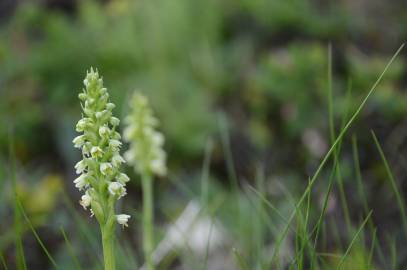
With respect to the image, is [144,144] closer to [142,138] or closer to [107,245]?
[142,138]

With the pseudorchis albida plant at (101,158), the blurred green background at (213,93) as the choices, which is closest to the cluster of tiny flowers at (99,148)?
the pseudorchis albida plant at (101,158)

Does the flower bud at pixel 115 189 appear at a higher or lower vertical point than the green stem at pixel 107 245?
higher

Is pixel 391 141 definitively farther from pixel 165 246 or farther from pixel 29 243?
pixel 29 243

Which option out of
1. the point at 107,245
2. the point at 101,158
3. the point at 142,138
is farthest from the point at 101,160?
the point at 142,138

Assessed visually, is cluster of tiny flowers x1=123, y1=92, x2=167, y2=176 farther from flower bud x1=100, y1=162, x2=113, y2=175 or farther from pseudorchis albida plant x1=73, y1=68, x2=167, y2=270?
flower bud x1=100, y1=162, x2=113, y2=175

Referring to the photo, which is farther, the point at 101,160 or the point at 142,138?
the point at 142,138

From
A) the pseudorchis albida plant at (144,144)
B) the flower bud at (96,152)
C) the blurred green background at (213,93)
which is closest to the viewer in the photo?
the flower bud at (96,152)

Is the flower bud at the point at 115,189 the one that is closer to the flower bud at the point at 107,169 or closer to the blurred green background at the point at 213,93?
the flower bud at the point at 107,169

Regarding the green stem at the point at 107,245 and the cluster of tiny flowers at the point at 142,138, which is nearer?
the green stem at the point at 107,245

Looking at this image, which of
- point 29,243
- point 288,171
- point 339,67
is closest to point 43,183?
point 29,243

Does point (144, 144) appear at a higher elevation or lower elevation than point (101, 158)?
lower
